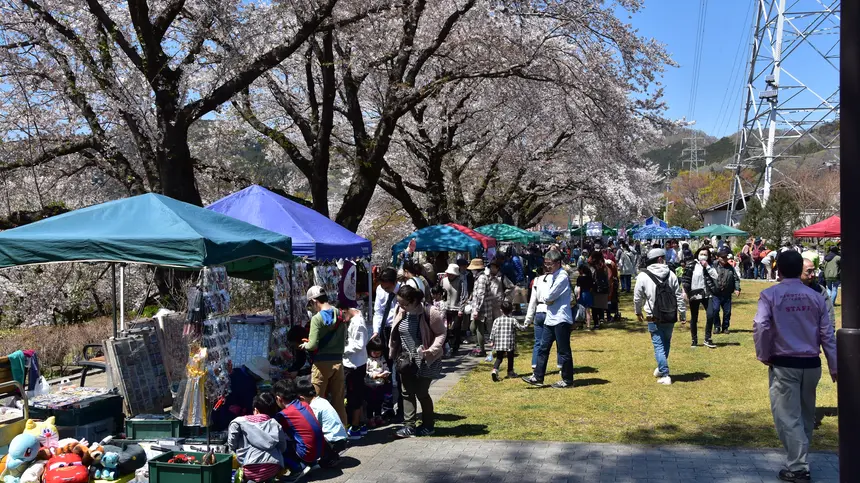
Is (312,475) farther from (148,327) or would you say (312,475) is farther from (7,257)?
(7,257)

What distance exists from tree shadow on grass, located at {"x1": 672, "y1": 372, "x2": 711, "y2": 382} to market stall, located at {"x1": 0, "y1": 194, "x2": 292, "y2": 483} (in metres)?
6.16

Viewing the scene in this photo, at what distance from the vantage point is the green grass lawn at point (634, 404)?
777 cm

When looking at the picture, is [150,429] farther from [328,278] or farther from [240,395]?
[328,278]

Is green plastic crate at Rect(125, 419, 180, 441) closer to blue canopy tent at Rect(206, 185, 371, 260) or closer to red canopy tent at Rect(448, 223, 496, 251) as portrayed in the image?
blue canopy tent at Rect(206, 185, 371, 260)

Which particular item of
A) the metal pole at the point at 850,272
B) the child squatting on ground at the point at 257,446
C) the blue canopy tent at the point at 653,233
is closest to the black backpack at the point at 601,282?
the child squatting on ground at the point at 257,446

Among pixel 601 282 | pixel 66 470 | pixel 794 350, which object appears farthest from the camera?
pixel 601 282

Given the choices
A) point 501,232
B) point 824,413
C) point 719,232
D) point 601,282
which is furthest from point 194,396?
point 719,232

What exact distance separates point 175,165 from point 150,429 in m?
5.95

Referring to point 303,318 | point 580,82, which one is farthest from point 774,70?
point 303,318

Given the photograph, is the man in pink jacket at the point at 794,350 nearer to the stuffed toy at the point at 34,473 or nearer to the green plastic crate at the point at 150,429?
the green plastic crate at the point at 150,429

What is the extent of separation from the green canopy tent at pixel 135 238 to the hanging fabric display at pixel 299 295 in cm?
204

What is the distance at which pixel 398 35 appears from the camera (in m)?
18.4

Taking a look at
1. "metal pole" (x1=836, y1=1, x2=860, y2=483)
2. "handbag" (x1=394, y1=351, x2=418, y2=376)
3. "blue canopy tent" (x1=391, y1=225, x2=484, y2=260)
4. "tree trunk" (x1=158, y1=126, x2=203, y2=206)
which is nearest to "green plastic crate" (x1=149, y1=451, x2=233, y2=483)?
"handbag" (x1=394, y1=351, x2=418, y2=376)

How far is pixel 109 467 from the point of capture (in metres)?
6.07
